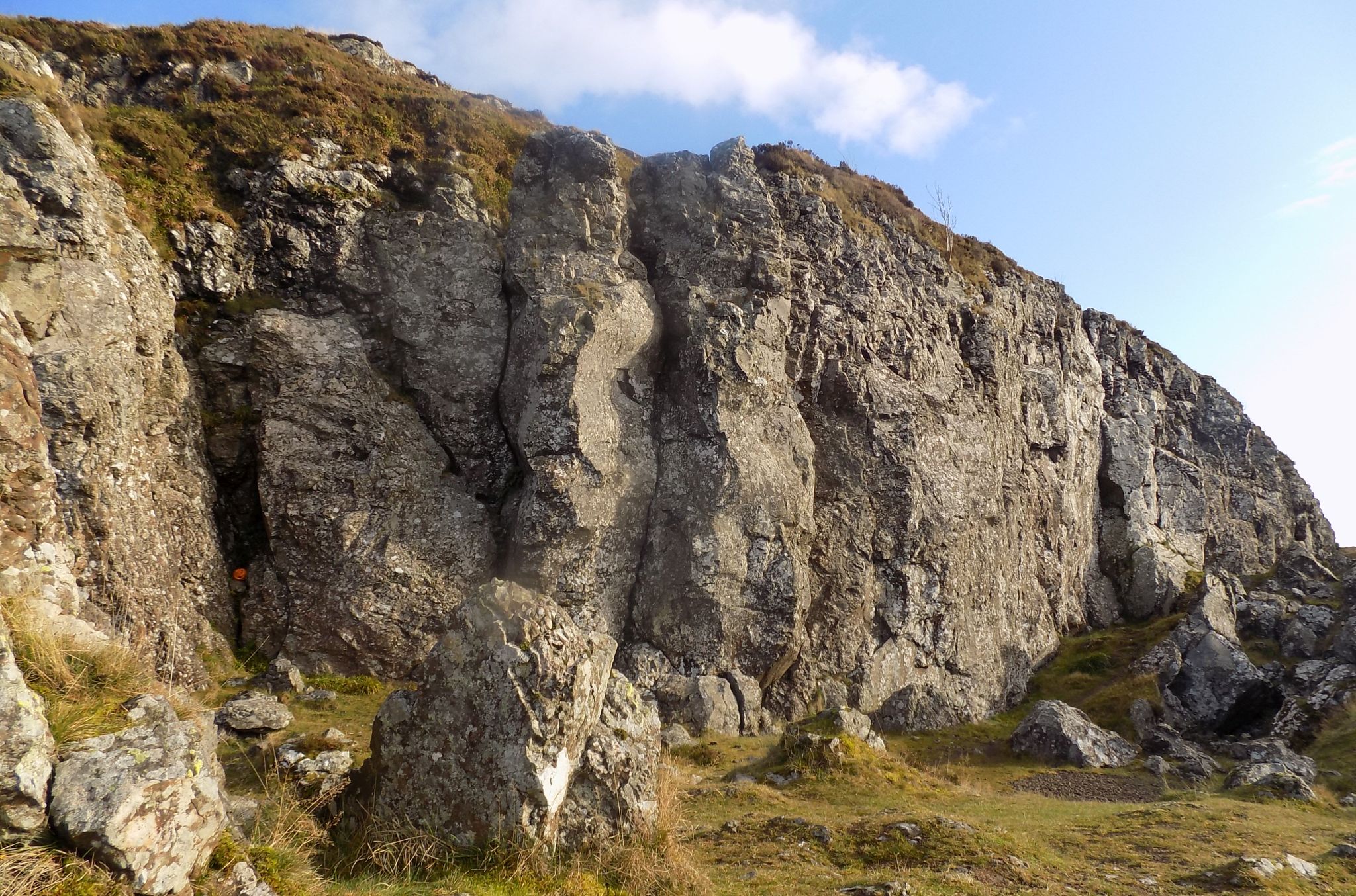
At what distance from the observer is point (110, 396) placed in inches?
756

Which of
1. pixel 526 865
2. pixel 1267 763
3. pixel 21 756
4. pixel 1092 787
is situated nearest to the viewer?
pixel 21 756

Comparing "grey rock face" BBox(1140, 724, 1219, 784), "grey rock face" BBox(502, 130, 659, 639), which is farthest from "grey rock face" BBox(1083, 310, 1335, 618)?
"grey rock face" BBox(502, 130, 659, 639)

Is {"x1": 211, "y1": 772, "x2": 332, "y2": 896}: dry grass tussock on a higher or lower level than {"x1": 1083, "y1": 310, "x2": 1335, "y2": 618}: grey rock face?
lower

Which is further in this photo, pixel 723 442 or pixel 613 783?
pixel 723 442

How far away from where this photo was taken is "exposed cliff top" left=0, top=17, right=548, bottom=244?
26312mm

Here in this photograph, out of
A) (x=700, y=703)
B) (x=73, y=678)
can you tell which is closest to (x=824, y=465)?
(x=700, y=703)

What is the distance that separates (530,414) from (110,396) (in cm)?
1182

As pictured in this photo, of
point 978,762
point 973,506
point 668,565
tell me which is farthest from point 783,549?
point 973,506

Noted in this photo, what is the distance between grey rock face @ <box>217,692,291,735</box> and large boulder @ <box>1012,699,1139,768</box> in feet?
71.6

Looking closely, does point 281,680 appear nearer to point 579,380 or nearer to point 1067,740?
point 579,380

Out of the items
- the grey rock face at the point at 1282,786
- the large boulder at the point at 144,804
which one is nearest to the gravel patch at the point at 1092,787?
the grey rock face at the point at 1282,786

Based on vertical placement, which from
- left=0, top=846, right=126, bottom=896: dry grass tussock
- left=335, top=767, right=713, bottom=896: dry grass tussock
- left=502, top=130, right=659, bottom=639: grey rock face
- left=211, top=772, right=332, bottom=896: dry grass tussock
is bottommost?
left=335, top=767, right=713, bottom=896: dry grass tussock

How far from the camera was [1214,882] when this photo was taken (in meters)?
11.4

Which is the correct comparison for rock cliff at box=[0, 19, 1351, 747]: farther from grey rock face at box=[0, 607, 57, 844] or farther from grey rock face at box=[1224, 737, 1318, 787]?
grey rock face at box=[0, 607, 57, 844]
